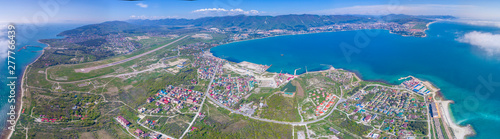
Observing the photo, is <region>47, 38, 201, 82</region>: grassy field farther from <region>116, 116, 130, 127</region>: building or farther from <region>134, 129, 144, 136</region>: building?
<region>134, 129, 144, 136</region>: building

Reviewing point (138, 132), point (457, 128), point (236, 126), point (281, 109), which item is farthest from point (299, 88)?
point (138, 132)

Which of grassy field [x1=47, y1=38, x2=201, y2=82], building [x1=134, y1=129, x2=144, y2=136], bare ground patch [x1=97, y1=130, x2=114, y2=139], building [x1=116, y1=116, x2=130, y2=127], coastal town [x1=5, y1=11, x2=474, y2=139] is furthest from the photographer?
grassy field [x1=47, y1=38, x2=201, y2=82]

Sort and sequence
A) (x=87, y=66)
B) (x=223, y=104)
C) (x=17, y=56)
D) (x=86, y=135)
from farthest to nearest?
(x=17, y=56) < (x=87, y=66) < (x=223, y=104) < (x=86, y=135)

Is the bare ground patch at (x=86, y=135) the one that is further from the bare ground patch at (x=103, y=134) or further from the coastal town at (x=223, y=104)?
the bare ground patch at (x=103, y=134)

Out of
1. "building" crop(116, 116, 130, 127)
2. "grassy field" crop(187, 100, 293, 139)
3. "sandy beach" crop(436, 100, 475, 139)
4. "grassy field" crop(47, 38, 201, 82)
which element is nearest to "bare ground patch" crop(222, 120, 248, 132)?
"grassy field" crop(187, 100, 293, 139)

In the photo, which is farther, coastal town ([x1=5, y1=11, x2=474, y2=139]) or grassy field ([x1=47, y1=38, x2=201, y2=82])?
grassy field ([x1=47, y1=38, x2=201, y2=82])

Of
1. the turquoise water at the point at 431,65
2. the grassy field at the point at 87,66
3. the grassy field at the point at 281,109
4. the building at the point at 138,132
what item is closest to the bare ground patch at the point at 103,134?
the building at the point at 138,132

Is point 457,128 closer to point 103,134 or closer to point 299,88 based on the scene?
point 299,88

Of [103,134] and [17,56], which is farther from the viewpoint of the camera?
[17,56]

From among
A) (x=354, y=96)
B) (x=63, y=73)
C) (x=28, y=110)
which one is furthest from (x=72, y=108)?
(x=354, y=96)
